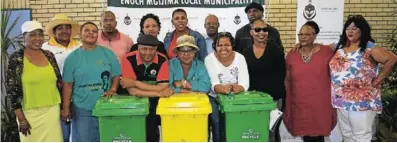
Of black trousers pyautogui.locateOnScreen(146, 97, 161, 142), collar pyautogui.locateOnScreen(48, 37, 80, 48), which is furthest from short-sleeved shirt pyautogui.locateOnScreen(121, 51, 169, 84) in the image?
collar pyautogui.locateOnScreen(48, 37, 80, 48)

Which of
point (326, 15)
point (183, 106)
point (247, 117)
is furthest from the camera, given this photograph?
point (326, 15)

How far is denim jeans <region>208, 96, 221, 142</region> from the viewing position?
3968 mm

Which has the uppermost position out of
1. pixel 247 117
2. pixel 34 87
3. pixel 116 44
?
pixel 116 44

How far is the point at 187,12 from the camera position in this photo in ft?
17.6

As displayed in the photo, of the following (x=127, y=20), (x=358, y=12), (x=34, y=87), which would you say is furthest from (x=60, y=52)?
(x=358, y=12)

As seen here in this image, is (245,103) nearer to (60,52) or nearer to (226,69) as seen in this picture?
(226,69)

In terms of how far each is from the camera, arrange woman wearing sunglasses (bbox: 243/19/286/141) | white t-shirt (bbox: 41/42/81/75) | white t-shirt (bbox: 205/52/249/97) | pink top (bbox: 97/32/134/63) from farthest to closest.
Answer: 1. pink top (bbox: 97/32/134/63)
2. white t-shirt (bbox: 41/42/81/75)
3. woman wearing sunglasses (bbox: 243/19/286/141)
4. white t-shirt (bbox: 205/52/249/97)

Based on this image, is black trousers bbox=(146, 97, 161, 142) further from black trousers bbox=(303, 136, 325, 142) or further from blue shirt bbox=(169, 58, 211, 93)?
black trousers bbox=(303, 136, 325, 142)

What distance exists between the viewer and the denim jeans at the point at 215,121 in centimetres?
397

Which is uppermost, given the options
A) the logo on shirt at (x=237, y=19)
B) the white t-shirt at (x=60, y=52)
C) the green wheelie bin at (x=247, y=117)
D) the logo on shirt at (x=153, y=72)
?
the logo on shirt at (x=237, y=19)

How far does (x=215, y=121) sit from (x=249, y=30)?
4.74 feet

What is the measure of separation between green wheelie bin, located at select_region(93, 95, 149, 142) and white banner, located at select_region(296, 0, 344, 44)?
288cm

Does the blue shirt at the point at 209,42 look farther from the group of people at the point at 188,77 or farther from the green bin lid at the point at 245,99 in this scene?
the green bin lid at the point at 245,99

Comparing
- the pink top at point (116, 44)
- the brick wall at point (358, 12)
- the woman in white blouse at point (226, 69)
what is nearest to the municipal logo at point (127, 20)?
the pink top at point (116, 44)
